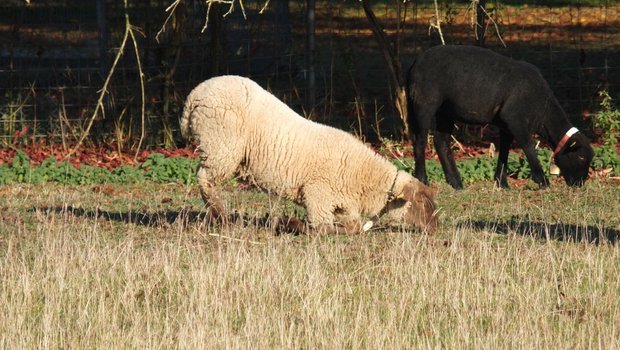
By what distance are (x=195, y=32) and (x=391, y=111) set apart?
130 inches

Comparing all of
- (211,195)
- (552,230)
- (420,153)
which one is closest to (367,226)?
(211,195)

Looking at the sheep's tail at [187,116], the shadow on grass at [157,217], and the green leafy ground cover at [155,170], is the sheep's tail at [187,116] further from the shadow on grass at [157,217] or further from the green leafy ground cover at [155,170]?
the green leafy ground cover at [155,170]

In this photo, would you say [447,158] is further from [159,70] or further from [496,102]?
[159,70]

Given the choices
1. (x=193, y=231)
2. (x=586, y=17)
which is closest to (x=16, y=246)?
(x=193, y=231)

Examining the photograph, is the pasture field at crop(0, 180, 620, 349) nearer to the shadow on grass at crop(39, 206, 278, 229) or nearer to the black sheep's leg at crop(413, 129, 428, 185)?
the shadow on grass at crop(39, 206, 278, 229)

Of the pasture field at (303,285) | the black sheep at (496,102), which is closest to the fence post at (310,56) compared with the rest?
the black sheep at (496,102)

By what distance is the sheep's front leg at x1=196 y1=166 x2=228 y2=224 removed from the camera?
10.9m

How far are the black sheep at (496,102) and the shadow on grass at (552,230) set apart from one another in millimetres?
2799

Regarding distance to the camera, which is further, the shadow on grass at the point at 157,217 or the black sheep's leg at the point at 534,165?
the black sheep's leg at the point at 534,165

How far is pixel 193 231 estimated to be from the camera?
34.4 ft

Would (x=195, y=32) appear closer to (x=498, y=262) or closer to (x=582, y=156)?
(x=582, y=156)

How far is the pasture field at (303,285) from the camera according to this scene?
732 cm

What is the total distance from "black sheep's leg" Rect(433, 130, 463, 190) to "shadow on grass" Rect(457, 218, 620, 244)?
9.44 feet

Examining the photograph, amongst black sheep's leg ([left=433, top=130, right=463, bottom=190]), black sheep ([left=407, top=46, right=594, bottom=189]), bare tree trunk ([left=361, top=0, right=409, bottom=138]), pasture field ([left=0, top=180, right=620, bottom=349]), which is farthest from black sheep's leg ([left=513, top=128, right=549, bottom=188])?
pasture field ([left=0, top=180, right=620, bottom=349])
